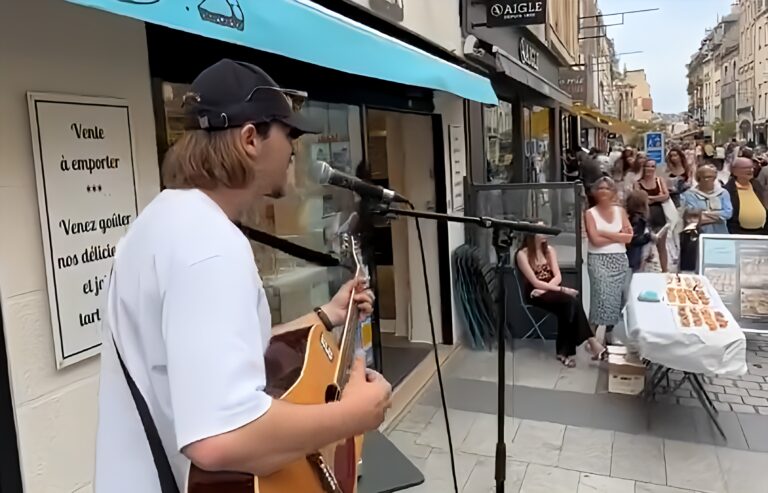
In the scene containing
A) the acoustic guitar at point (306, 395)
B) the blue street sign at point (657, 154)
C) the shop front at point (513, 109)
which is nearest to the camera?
the acoustic guitar at point (306, 395)

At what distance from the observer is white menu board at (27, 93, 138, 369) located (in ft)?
6.61

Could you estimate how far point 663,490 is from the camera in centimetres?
349

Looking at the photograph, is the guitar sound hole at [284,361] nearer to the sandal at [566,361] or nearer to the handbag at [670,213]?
the sandal at [566,361]

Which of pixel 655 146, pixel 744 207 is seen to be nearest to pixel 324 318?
pixel 744 207

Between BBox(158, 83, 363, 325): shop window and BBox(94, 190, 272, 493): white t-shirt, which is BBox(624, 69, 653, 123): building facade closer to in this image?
BBox(158, 83, 363, 325): shop window

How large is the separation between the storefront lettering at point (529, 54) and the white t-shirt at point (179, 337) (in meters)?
8.78

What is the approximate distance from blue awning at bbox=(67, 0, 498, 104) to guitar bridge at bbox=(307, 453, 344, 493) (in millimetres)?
1054

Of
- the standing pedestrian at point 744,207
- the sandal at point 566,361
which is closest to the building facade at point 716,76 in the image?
the standing pedestrian at point 744,207

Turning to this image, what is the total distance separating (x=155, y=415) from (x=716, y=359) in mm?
3587

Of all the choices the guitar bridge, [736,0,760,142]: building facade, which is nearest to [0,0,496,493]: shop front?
the guitar bridge

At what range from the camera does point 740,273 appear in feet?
18.4

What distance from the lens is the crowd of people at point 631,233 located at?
5.62m

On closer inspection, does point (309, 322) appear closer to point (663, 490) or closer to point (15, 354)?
point (15, 354)

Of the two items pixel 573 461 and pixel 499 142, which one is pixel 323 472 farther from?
pixel 499 142
